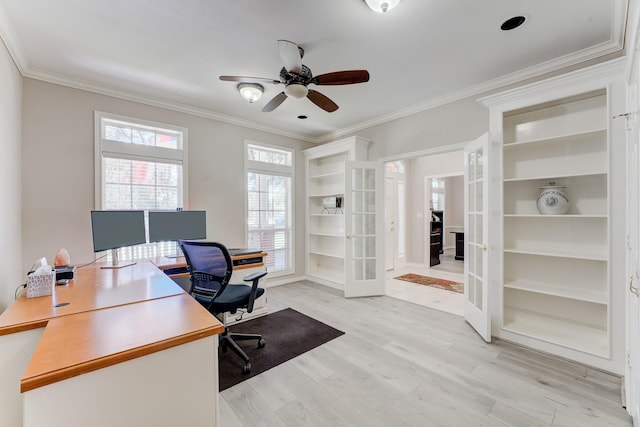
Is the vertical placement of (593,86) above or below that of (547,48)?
below

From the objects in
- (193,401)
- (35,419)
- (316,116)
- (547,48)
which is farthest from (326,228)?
(35,419)

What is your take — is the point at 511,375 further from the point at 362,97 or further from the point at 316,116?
the point at 316,116

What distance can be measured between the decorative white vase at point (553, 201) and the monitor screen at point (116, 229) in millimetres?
3966

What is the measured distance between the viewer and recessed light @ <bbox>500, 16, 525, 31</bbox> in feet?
6.61

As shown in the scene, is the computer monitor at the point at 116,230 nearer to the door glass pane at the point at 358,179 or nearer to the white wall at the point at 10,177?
the white wall at the point at 10,177

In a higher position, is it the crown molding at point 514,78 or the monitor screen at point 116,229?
the crown molding at point 514,78

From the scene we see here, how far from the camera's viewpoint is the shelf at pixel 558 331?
2.27 meters

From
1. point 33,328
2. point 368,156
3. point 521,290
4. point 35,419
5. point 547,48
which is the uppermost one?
point 547,48

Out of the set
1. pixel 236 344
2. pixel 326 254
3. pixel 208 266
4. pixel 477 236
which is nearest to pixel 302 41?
pixel 208 266

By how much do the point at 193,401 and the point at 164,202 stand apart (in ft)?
10.0

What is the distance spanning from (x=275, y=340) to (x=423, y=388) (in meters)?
1.44

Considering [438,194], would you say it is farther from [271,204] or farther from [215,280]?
[215,280]

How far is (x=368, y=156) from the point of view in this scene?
4406mm

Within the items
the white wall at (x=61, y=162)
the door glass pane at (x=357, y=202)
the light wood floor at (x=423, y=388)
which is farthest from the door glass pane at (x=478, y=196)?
the white wall at (x=61, y=162)
